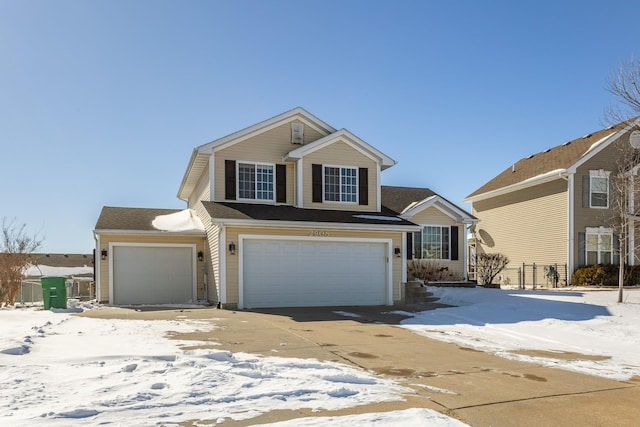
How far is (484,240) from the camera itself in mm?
27844

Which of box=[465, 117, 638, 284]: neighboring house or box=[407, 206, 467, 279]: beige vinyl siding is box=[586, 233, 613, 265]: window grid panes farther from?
box=[407, 206, 467, 279]: beige vinyl siding

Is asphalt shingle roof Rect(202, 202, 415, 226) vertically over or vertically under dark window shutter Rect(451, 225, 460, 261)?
over

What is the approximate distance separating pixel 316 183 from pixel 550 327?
8.77m

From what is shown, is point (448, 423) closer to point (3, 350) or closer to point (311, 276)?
point (3, 350)

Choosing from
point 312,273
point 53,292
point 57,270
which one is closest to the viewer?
point 53,292

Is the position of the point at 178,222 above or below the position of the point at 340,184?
below

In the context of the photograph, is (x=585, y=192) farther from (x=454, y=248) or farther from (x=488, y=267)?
(x=454, y=248)

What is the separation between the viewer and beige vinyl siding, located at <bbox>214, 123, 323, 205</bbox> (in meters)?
16.2

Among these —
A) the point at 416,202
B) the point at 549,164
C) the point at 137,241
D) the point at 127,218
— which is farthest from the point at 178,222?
the point at 549,164

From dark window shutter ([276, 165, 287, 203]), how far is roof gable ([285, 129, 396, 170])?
493 mm

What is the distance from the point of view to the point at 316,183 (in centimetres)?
1695

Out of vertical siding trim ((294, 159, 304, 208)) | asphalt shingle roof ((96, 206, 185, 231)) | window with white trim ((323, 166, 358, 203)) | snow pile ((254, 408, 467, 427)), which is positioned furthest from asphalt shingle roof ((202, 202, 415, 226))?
snow pile ((254, 408, 467, 427))

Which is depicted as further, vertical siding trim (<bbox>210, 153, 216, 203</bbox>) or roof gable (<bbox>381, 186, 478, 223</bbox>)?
roof gable (<bbox>381, 186, 478, 223</bbox>)

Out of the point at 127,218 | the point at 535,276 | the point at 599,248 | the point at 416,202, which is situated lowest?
the point at 535,276
